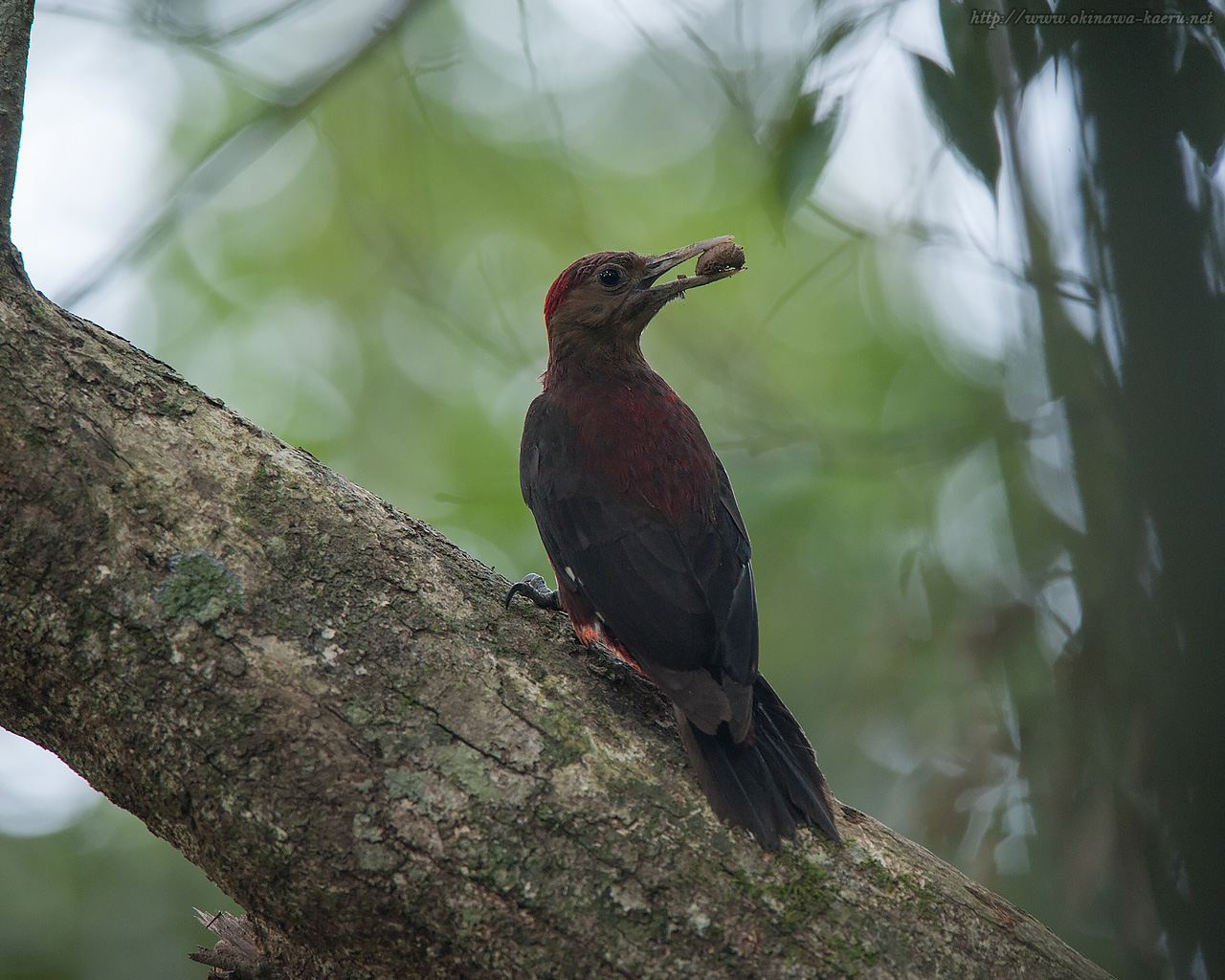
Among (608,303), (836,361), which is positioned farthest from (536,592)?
(836,361)

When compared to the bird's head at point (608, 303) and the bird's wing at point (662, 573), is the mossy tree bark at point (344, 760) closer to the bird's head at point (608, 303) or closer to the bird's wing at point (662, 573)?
the bird's wing at point (662, 573)

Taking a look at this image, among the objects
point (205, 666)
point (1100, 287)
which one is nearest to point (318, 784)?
point (205, 666)

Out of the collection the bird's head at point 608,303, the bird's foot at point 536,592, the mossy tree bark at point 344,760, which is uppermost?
the bird's head at point 608,303

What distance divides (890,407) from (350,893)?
13.7 ft

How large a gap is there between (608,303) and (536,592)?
1394mm

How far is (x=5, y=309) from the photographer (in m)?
1.91

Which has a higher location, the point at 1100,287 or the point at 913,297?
the point at 913,297

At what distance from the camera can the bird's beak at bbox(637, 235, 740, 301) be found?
3.12 meters

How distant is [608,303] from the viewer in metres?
3.40

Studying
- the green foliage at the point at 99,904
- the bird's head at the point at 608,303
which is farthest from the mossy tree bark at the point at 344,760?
the green foliage at the point at 99,904

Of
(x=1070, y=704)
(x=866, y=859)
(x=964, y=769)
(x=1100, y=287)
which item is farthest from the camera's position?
(x=964, y=769)

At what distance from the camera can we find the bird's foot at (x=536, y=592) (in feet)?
7.59

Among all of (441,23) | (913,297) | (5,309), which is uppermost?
(441,23)

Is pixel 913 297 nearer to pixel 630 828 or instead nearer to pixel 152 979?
pixel 630 828
